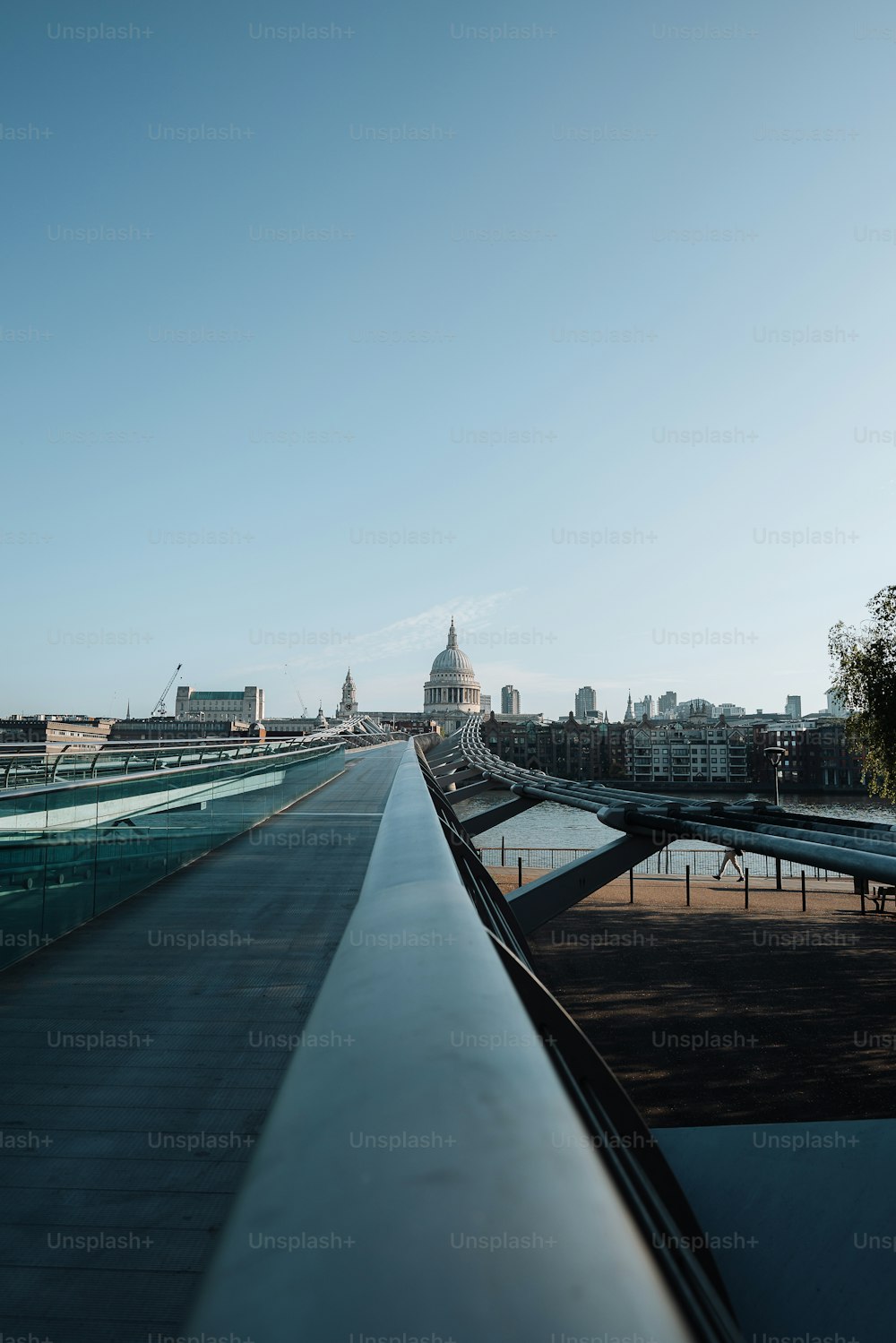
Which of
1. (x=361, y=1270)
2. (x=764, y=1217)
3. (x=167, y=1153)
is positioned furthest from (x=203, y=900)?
(x=361, y=1270)

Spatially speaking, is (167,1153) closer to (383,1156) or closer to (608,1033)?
(383,1156)

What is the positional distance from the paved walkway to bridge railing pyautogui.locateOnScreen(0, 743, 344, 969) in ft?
19.5

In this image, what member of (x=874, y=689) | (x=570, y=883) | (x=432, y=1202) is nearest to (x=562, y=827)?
(x=874, y=689)

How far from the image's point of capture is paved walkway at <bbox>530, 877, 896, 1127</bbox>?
33.3 feet

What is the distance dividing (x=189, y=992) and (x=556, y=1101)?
395 centimetres

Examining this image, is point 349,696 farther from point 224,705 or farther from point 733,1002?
point 733,1002

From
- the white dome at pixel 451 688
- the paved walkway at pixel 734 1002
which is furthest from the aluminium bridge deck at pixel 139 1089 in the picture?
the white dome at pixel 451 688

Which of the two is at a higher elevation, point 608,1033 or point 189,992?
point 189,992

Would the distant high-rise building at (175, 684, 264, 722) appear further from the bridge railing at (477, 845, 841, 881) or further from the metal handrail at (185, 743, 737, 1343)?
the metal handrail at (185, 743, 737, 1343)

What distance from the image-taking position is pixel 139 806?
672 centimetres

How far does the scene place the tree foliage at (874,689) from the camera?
19.6 metres

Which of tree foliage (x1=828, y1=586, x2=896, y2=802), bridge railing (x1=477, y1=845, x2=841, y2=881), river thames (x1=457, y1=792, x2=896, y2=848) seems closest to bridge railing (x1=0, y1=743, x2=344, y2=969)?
tree foliage (x1=828, y1=586, x2=896, y2=802)

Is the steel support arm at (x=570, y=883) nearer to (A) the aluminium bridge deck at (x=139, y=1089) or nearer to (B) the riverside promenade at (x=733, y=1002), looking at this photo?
(A) the aluminium bridge deck at (x=139, y=1089)

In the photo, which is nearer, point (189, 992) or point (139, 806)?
point (189, 992)
